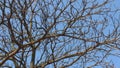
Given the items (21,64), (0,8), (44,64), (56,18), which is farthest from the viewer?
(44,64)

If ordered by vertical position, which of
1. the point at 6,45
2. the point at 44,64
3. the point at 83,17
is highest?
the point at 83,17

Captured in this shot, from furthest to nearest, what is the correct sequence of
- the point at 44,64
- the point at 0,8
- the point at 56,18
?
the point at 44,64 → the point at 56,18 → the point at 0,8

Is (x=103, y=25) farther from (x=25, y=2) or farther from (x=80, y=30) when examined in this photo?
(x=25, y=2)

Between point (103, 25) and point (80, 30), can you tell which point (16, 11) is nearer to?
point (80, 30)

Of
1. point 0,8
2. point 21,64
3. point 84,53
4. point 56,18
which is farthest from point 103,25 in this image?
point 0,8

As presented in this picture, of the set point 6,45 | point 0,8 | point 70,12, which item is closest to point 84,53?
point 70,12

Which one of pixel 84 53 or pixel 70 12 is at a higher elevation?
pixel 70 12

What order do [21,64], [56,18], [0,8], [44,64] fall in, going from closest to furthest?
[0,8]
[56,18]
[21,64]
[44,64]

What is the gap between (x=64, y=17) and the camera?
857cm

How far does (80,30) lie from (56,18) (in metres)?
0.78

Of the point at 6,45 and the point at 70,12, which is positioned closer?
the point at 70,12

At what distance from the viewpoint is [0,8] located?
7074 millimetres

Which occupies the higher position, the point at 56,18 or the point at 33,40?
the point at 56,18

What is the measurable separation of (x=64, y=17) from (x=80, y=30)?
1.87 feet
